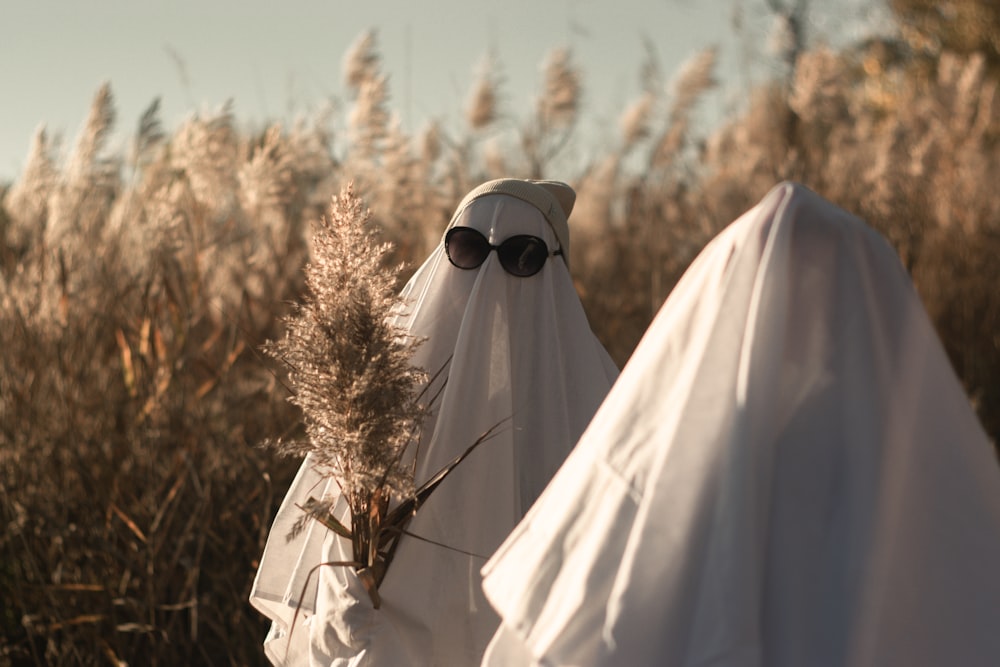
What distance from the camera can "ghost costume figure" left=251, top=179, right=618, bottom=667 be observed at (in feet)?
6.23

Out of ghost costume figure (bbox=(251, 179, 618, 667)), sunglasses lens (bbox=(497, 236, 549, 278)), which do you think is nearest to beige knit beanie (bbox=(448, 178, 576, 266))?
ghost costume figure (bbox=(251, 179, 618, 667))

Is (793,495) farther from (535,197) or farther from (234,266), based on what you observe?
(234,266)

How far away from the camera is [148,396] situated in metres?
3.40

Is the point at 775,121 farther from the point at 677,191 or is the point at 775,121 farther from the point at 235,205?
the point at 235,205

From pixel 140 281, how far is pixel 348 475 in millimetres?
2316

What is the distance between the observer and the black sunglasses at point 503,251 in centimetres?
213

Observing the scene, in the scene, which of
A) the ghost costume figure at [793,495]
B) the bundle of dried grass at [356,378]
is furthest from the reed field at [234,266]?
the ghost costume figure at [793,495]

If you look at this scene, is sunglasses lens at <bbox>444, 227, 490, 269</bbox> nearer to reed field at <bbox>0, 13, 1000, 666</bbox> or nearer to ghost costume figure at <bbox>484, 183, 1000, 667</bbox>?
reed field at <bbox>0, 13, 1000, 666</bbox>

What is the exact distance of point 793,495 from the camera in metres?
1.28

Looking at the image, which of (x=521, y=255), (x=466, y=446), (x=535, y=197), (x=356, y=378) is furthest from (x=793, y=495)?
(x=535, y=197)

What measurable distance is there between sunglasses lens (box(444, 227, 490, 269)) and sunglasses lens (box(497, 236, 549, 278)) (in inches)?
1.6

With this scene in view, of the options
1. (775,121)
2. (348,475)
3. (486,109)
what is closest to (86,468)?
(348,475)

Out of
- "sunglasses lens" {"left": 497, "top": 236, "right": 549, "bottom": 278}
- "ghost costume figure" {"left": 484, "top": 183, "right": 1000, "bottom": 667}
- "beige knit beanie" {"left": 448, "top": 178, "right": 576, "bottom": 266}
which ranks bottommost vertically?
"ghost costume figure" {"left": 484, "top": 183, "right": 1000, "bottom": 667}

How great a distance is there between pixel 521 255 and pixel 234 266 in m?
2.43
